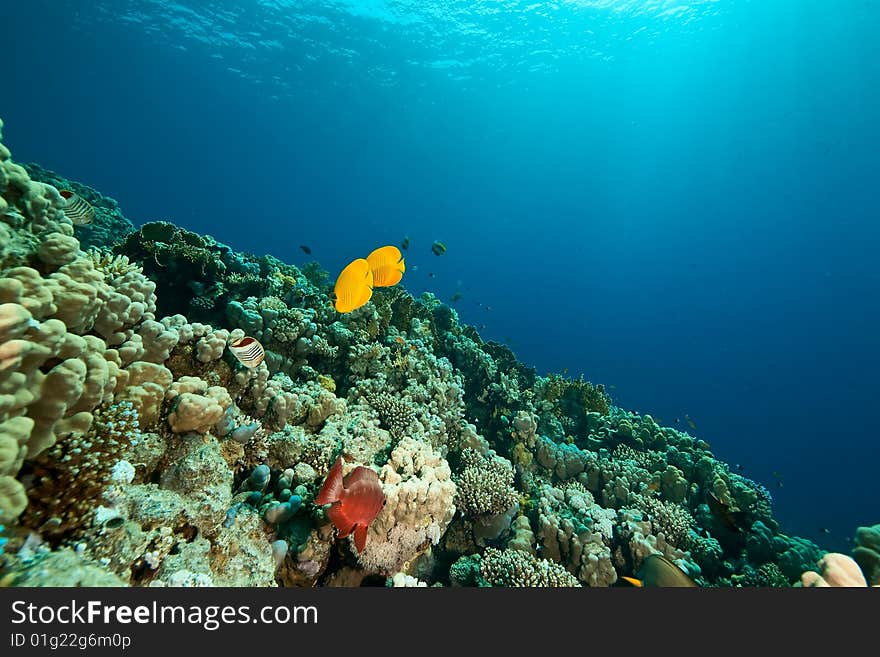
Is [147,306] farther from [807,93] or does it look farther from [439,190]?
[439,190]

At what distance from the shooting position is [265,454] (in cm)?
358

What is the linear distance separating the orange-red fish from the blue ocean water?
12676 mm

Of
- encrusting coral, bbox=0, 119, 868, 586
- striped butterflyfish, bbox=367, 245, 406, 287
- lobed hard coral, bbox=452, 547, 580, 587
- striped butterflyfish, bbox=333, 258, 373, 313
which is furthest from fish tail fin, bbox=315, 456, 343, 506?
lobed hard coral, bbox=452, 547, 580, 587

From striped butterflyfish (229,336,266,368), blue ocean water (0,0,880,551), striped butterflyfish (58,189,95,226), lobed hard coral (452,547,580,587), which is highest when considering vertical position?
blue ocean water (0,0,880,551)

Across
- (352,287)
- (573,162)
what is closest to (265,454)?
(352,287)

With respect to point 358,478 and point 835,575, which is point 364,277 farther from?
point 835,575

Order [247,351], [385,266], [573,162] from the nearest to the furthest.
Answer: [247,351] → [385,266] → [573,162]

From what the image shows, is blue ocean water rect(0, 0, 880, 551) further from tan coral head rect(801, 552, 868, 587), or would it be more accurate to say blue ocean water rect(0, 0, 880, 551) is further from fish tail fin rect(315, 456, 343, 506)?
fish tail fin rect(315, 456, 343, 506)

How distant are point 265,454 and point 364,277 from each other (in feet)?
6.63

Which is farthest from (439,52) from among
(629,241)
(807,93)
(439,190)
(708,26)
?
(629,241)

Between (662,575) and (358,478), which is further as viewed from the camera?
(662,575)

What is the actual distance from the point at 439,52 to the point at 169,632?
51198 mm

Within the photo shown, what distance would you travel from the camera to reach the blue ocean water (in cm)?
3862

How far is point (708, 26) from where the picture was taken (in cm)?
3903
